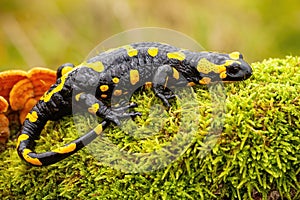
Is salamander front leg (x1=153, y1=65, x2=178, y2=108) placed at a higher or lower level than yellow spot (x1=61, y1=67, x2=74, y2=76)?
higher

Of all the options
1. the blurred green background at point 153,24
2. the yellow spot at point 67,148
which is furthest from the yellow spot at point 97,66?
the blurred green background at point 153,24

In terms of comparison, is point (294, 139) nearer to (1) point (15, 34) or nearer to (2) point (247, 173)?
(2) point (247, 173)

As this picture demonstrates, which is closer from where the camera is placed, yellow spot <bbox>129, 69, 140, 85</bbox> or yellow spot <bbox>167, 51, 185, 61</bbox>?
yellow spot <bbox>129, 69, 140, 85</bbox>

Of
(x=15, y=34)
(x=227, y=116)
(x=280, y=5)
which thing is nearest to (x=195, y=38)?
(x=280, y=5)

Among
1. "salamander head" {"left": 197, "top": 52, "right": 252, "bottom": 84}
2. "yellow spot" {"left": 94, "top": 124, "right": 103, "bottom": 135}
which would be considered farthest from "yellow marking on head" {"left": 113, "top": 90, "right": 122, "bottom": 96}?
"salamander head" {"left": 197, "top": 52, "right": 252, "bottom": 84}

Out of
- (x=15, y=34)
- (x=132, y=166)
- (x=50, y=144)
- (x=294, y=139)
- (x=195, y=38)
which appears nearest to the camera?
(x=294, y=139)

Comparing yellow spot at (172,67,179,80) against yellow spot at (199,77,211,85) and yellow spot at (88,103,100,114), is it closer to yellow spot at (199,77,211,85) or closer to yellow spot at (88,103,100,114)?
yellow spot at (199,77,211,85)

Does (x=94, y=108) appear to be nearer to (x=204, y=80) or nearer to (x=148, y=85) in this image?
(x=148, y=85)
